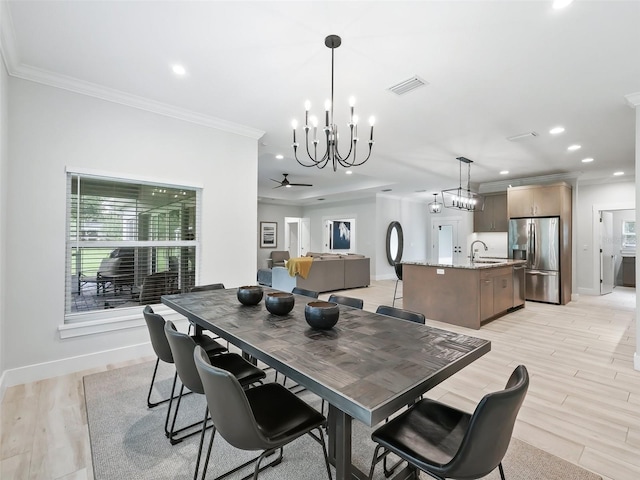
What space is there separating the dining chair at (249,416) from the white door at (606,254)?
8.71 meters

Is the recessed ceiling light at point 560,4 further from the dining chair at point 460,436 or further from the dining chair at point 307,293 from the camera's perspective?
the dining chair at point 307,293

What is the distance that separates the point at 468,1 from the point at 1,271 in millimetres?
3951

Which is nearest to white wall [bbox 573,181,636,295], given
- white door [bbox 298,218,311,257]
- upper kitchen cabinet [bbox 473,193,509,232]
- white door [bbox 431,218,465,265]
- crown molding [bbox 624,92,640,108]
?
upper kitchen cabinet [bbox 473,193,509,232]

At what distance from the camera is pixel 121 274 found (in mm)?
3285

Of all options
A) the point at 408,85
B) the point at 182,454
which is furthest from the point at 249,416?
the point at 408,85

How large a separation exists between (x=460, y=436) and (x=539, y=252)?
6.38 m

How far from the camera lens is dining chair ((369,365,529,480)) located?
101cm

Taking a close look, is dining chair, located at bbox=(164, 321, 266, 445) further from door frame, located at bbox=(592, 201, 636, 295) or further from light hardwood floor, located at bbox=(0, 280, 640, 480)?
door frame, located at bbox=(592, 201, 636, 295)

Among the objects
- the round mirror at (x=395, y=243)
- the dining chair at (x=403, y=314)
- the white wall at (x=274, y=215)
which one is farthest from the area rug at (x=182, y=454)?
the white wall at (x=274, y=215)

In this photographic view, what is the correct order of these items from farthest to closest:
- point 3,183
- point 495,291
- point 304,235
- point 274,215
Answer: point 304,235 < point 274,215 < point 495,291 < point 3,183

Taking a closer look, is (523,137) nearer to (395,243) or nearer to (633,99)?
(633,99)

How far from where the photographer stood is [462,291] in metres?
4.55

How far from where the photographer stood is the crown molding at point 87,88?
2236 mm

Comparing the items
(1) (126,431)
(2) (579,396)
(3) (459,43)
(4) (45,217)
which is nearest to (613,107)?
(3) (459,43)
